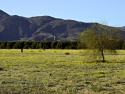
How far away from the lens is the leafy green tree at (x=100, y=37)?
1554 inches

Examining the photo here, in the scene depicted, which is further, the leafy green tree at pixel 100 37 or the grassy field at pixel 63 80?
the leafy green tree at pixel 100 37

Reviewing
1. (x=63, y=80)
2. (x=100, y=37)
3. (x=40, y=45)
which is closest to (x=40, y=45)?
(x=40, y=45)

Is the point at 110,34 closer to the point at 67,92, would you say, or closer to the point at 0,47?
the point at 67,92

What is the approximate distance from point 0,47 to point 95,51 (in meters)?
85.6

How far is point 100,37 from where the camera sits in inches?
1571

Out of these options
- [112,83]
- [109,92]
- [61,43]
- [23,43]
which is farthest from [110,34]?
[23,43]

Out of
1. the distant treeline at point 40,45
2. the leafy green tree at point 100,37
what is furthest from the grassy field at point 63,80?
the distant treeline at point 40,45

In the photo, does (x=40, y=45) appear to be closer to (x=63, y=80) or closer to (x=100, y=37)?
(x=100, y=37)

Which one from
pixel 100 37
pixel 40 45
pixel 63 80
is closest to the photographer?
pixel 63 80

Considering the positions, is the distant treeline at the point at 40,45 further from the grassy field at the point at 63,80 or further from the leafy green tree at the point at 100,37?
the grassy field at the point at 63,80

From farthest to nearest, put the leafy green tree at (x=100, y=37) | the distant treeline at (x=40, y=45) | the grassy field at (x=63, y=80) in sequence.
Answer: the distant treeline at (x=40, y=45) < the leafy green tree at (x=100, y=37) < the grassy field at (x=63, y=80)

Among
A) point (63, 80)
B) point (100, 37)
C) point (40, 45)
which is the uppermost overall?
point (100, 37)

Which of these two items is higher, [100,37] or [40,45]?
[100,37]

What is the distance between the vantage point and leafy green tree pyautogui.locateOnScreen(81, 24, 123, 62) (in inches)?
1554
